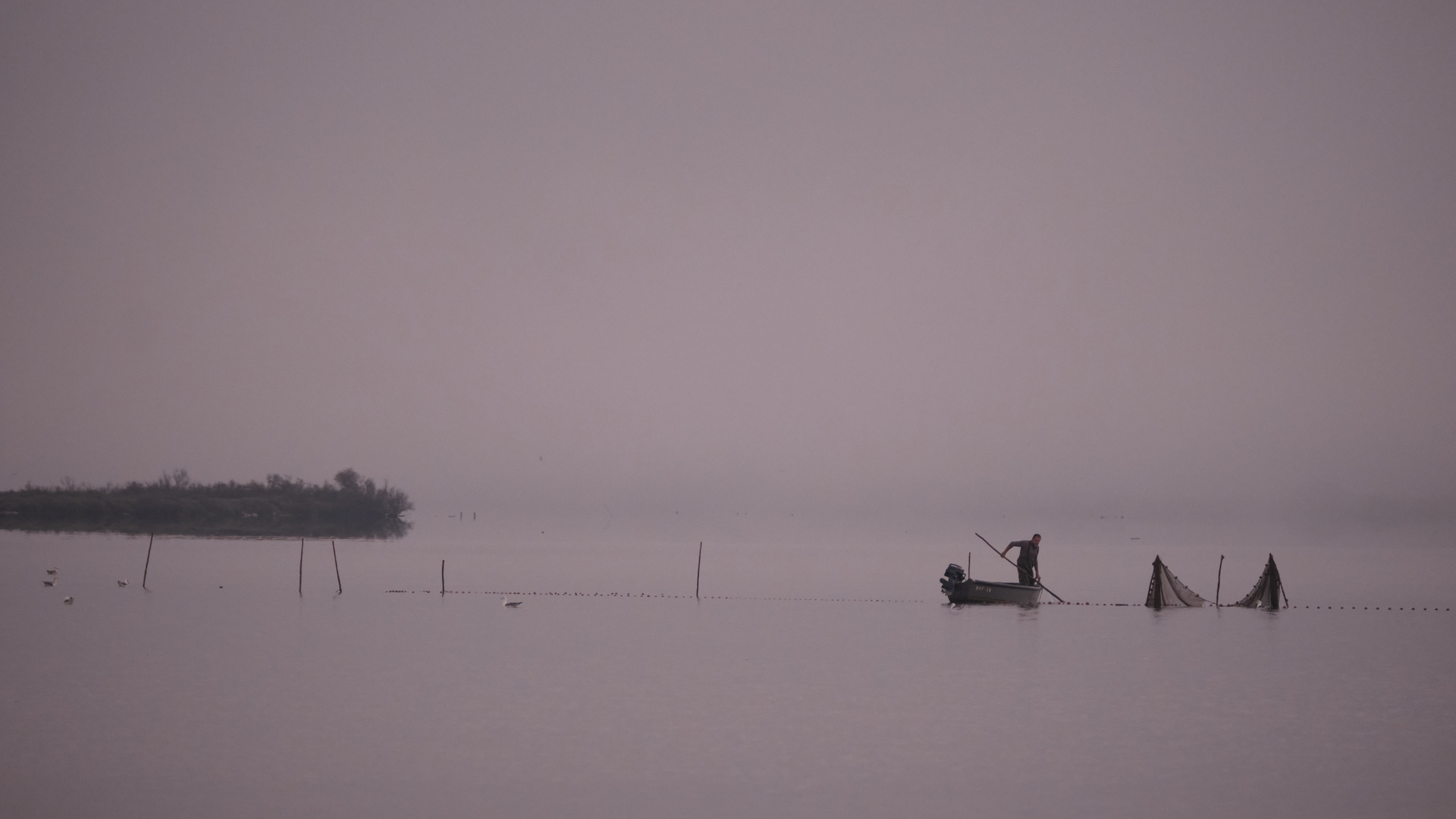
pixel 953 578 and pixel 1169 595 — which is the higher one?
pixel 953 578

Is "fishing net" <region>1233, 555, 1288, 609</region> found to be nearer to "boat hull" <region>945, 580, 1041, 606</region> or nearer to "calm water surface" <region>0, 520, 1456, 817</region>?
"calm water surface" <region>0, 520, 1456, 817</region>

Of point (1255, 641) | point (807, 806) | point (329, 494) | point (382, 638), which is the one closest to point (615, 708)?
point (807, 806)

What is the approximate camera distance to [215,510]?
12706cm

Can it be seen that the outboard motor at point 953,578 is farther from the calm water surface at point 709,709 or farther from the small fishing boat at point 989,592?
the calm water surface at point 709,709

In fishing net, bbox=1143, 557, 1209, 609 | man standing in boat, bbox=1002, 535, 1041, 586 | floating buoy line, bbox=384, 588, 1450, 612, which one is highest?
man standing in boat, bbox=1002, 535, 1041, 586

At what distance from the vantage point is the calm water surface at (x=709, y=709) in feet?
40.7

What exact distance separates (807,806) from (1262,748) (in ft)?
23.7

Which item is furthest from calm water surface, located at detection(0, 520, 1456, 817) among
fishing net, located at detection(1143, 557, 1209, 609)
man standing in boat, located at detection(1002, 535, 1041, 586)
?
fishing net, located at detection(1143, 557, 1209, 609)

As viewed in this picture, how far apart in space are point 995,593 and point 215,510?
113262mm

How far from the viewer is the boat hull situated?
35812mm

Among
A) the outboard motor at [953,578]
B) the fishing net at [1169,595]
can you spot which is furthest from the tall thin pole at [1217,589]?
the outboard motor at [953,578]

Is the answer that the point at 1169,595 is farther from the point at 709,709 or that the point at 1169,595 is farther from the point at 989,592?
the point at 709,709

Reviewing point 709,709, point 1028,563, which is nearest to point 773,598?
point 1028,563

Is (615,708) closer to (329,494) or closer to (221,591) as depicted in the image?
(221,591)
